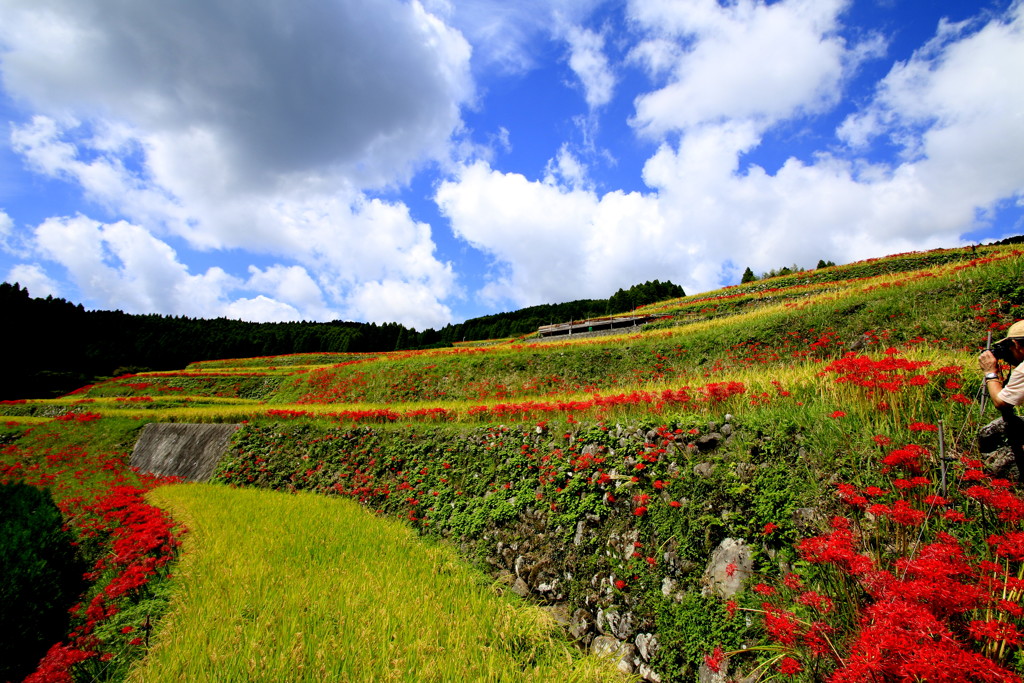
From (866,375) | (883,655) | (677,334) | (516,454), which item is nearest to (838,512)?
(883,655)

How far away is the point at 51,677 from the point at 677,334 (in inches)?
807

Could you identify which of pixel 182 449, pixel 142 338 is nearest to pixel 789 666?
pixel 182 449

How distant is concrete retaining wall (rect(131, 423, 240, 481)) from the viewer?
13773 millimetres

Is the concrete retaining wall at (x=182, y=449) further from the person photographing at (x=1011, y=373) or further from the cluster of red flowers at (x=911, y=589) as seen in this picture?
the person photographing at (x=1011, y=373)

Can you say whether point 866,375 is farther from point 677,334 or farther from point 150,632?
point 677,334

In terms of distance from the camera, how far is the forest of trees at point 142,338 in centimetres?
4584

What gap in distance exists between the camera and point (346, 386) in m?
23.6

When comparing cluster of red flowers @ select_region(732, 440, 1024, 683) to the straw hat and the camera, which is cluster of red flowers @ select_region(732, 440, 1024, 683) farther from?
the straw hat

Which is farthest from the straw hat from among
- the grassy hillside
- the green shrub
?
the green shrub

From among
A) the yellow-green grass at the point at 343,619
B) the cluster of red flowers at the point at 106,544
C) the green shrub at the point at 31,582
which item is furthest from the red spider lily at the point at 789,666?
the green shrub at the point at 31,582

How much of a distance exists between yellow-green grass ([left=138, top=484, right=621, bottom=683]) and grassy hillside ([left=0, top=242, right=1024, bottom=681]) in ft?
2.06

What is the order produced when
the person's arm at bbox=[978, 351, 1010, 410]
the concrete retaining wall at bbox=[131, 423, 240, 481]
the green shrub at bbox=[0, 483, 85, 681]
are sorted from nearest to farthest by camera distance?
the person's arm at bbox=[978, 351, 1010, 410], the green shrub at bbox=[0, 483, 85, 681], the concrete retaining wall at bbox=[131, 423, 240, 481]

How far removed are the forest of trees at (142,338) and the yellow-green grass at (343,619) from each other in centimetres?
3970

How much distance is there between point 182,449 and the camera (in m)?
Answer: 14.7
